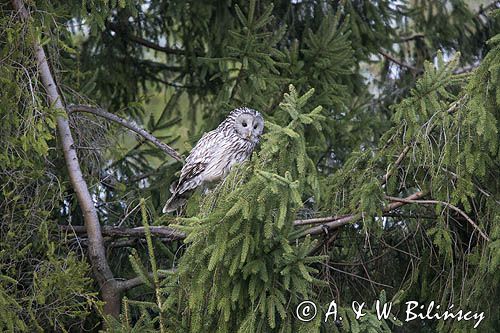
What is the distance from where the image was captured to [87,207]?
25.0 feet

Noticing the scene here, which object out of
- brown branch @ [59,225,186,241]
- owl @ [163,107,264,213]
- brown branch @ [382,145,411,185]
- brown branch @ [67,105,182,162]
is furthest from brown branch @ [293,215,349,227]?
owl @ [163,107,264,213]

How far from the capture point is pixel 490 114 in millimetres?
6129

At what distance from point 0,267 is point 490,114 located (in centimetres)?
314

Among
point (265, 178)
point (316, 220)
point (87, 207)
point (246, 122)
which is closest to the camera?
point (265, 178)

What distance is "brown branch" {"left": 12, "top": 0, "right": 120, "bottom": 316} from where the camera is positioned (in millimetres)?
7570

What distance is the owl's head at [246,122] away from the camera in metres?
8.18

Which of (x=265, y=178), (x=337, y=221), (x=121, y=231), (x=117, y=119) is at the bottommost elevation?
(x=121, y=231)

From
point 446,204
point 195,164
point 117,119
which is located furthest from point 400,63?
point 446,204

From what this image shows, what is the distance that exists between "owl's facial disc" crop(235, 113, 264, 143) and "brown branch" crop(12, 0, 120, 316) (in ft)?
4.04

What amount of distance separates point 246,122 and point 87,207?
134 cm

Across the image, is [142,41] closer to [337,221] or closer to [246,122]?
[246,122]

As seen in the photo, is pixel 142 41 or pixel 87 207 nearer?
pixel 87 207

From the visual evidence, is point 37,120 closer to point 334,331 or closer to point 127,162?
point 127,162

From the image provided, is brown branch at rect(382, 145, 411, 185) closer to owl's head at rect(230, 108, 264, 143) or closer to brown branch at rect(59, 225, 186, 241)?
brown branch at rect(59, 225, 186, 241)
